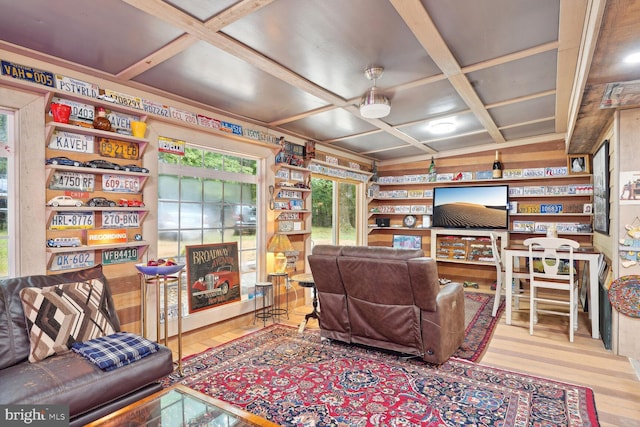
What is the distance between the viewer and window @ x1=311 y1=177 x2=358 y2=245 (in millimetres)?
5652

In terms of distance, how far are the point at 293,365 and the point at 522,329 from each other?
264cm

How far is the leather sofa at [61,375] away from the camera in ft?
5.92

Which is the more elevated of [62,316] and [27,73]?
[27,73]

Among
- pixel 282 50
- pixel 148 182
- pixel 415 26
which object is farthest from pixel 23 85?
pixel 415 26

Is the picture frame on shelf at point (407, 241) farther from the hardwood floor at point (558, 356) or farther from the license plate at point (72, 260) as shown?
the license plate at point (72, 260)

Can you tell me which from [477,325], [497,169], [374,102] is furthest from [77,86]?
[497,169]

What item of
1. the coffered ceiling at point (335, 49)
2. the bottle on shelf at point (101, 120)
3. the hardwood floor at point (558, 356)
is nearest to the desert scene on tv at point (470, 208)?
the hardwood floor at point (558, 356)

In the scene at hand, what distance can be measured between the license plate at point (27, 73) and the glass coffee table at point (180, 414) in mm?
2178

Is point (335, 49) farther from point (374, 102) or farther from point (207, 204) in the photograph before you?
point (207, 204)

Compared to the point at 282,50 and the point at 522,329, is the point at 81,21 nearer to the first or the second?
the point at 282,50

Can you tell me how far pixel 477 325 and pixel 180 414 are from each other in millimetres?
3421

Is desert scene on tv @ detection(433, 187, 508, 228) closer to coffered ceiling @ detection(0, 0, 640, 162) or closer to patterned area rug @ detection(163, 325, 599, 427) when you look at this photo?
coffered ceiling @ detection(0, 0, 640, 162)

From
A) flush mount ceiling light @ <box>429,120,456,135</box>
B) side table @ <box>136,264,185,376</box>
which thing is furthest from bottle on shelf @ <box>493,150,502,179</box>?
side table @ <box>136,264,185,376</box>

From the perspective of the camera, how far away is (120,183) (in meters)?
2.94
